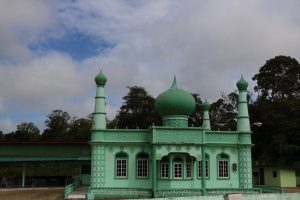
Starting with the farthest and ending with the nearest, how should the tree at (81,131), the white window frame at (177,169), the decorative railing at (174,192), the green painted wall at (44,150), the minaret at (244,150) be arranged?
the tree at (81,131) → the green painted wall at (44,150) → the minaret at (244,150) → the white window frame at (177,169) → the decorative railing at (174,192)

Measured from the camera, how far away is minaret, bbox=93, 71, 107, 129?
26.8m

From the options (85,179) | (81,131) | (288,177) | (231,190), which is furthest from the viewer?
(81,131)

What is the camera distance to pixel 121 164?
2672 cm

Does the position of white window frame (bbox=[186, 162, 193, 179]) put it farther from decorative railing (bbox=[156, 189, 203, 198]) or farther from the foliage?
the foliage

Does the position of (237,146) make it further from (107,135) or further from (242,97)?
(107,135)

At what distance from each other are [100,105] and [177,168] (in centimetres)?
585

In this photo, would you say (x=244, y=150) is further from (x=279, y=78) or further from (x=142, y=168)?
(x=279, y=78)

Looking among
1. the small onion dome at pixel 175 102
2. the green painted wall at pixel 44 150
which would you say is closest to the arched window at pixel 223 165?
the small onion dome at pixel 175 102

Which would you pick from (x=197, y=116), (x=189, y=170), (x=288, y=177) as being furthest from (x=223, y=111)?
(x=189, y=170)

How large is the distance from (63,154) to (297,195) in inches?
837

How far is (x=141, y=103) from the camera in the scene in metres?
53.3

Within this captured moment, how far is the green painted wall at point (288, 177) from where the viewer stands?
119 feet

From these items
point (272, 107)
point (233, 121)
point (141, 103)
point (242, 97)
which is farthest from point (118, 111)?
point (242, 97)

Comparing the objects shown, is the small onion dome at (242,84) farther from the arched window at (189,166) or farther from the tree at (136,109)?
the tree at (136,109)
